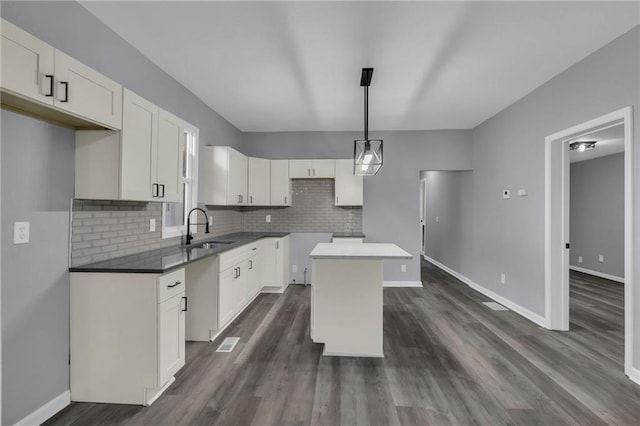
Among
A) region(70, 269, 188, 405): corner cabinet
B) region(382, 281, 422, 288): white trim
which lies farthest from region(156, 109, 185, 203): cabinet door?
region(382, 281, 422, 288): white trim

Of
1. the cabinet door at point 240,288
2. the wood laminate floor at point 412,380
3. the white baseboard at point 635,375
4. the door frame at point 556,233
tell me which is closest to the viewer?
the wood laminate floor at point 412,380

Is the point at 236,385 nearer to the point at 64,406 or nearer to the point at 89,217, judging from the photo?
the point at 64,406

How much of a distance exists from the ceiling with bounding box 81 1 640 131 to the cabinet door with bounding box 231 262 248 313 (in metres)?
2.18

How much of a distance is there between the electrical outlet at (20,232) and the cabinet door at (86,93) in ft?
2.33

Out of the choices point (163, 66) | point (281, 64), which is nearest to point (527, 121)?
point (281, 64)

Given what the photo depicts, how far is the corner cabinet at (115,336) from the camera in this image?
1891 millimetres

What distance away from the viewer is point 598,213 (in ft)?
19.5

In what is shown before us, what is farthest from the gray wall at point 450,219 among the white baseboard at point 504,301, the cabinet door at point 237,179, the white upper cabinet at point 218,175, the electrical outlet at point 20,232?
the electrical outlet at point 20,232

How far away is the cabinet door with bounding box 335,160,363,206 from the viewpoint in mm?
4781

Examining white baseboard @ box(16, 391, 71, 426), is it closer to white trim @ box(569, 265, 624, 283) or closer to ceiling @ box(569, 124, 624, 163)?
ceiling @ box(569, 124, 624, 163)

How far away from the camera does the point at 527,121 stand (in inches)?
139

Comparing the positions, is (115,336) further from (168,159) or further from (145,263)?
(168,159)

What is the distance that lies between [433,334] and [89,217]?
329 cm

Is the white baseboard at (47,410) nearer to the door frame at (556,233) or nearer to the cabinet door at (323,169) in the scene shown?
the cabinet door at (323,169)
